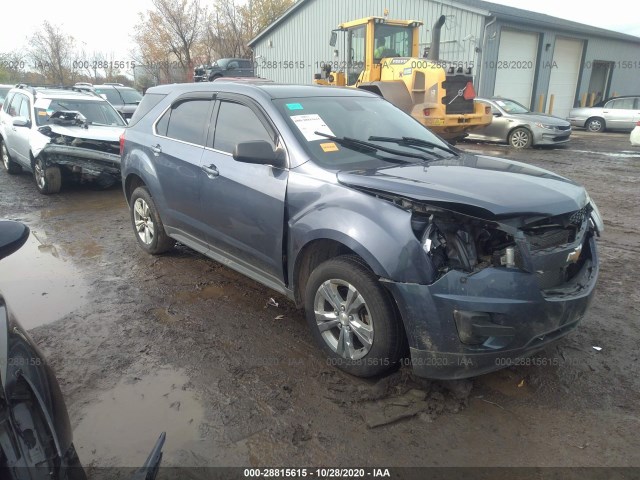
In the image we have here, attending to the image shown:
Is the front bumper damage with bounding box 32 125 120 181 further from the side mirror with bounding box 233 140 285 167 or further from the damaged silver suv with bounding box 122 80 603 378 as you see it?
the side mirror with bounding box 233 140 285 167

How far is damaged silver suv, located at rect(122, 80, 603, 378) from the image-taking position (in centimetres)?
255

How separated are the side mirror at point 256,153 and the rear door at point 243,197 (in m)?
0.13

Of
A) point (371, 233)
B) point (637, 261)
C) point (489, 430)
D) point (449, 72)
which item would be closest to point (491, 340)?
point (489, 430)

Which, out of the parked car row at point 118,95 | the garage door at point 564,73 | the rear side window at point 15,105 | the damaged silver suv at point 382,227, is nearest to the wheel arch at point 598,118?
the garage door at point 564,73

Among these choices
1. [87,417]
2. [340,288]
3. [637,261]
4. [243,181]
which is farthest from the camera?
[637,261]

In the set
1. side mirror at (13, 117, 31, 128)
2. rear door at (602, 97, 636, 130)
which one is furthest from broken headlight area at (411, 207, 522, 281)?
rear door at (602, 97, 636, 130)

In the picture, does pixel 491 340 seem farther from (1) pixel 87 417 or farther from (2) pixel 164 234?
(2) pixel 164 234

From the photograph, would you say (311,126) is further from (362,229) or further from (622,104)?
(622,104)

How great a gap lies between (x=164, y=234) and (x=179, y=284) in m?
0.71

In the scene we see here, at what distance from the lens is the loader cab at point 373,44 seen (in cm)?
1173

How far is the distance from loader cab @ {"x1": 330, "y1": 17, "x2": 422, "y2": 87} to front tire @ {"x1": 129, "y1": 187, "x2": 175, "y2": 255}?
25.9ft

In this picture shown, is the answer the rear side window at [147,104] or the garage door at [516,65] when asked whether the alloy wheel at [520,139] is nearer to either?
the garage door at [516,65]

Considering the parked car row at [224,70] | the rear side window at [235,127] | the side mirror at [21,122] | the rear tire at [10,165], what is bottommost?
the rear tire at [10,165]

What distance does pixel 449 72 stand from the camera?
1152 centimetres
